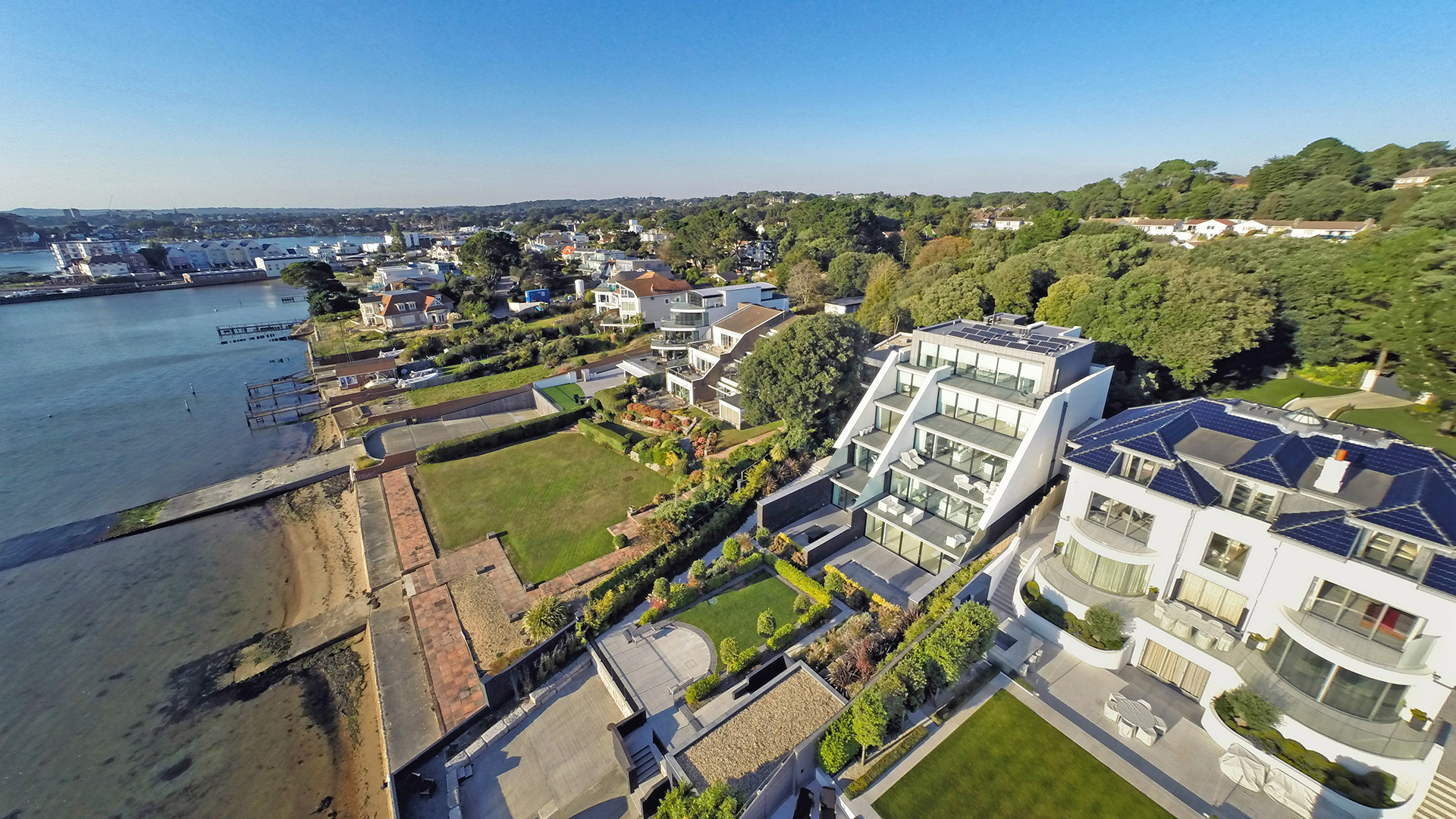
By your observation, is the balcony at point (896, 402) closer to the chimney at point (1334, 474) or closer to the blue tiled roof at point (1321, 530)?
the blue tiled roof at point (1321, 530)

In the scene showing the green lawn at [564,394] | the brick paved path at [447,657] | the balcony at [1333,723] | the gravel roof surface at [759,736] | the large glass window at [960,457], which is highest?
the large glass window at [960,457]

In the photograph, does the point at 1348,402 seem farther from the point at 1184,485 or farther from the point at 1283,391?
the point at 1184,485

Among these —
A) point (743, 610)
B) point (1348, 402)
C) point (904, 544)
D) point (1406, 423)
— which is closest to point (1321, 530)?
point (904, 544)

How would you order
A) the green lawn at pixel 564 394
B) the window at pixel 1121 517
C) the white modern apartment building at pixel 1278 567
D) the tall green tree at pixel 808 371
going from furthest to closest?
the green lawn at pixel 564 394 → the tall green tree at pixel 808 371 → the window at pixel 1121 517 → the white modern apartment building at pixel 1278 567

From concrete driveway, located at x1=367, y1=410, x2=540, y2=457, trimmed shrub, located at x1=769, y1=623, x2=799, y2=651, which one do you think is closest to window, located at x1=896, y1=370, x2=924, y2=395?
trimmed shrub, located at x1=769, y1=623, x2=799, y2=651

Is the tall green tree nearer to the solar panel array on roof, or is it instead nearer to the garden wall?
the garden wall

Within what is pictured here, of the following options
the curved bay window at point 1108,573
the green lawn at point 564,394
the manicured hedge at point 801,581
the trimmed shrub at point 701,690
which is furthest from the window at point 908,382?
the green lawn at point 564,394
